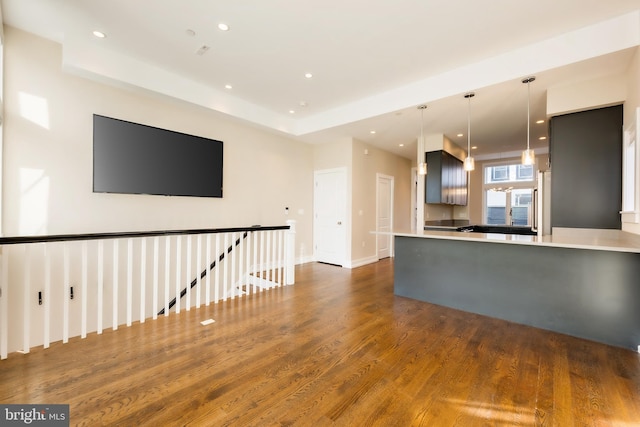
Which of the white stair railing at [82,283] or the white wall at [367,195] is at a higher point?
the white wall at [367,195]

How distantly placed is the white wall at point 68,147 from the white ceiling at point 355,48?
26 cm

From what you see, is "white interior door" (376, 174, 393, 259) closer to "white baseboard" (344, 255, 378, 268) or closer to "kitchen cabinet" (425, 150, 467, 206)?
"white baseboard" (344, 255, 378, 268)

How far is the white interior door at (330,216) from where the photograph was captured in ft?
19.5

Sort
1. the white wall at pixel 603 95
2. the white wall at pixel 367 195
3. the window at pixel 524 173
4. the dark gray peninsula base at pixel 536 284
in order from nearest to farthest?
the dark gray peninsula base at pixel 536 284
the white wall at pixel 603 95
the white wall at pixel 367 195
the window at pixel 524 173

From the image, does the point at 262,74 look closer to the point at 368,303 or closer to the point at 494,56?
the point at 494,56

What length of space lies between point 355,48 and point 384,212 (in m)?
4.35

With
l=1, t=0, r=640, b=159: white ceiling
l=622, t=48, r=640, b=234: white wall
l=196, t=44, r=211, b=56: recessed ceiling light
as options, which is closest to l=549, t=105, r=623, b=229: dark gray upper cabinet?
l=622, t=48, r=640, b=234: white wall

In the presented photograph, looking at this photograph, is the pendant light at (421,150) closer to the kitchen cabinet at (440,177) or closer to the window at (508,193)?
the kitchen cabinet at (440,177)

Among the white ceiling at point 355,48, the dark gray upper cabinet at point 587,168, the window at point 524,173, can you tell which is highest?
the white ceiling at point 355,48

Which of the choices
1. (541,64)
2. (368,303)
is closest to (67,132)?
(368,303)

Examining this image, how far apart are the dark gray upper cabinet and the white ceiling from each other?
1.81 ft

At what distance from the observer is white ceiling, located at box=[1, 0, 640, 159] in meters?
2.64

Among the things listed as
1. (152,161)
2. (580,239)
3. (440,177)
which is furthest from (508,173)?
(152,161)

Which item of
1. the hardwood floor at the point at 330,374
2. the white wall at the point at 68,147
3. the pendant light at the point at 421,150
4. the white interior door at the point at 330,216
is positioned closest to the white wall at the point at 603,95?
the pendant light at the point at 421,150
